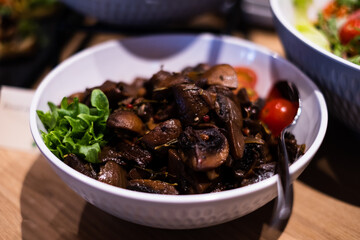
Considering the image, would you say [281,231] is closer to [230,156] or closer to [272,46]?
[230,156]

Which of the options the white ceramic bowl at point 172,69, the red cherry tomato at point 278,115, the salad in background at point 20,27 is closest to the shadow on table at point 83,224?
the white ceramic bowl at point 172,69

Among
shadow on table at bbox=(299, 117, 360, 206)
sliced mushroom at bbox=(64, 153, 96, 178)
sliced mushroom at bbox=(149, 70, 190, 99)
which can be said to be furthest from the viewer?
shadow on table at bbox=(299, 117, 360, 206)

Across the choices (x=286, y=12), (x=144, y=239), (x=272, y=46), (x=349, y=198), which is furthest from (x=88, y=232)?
(x=272, y=46)

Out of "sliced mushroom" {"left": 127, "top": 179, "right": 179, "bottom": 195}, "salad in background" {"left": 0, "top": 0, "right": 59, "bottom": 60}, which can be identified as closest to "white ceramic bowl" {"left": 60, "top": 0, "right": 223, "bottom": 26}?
"salad in background" {"left": 0, "top": 0, "right": 59, "bottom": 60}

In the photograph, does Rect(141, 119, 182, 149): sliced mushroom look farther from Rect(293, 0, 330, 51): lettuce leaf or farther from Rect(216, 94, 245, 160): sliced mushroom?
Rect(293, 0, 330, 51): lettuce leaf

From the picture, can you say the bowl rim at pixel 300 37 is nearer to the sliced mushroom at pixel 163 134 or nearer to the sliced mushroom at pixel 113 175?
the sliced mushroom at pixel 163 134

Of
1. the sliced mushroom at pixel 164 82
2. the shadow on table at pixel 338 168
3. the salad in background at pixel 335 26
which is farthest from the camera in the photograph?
the salad in background at pixel 335 26
